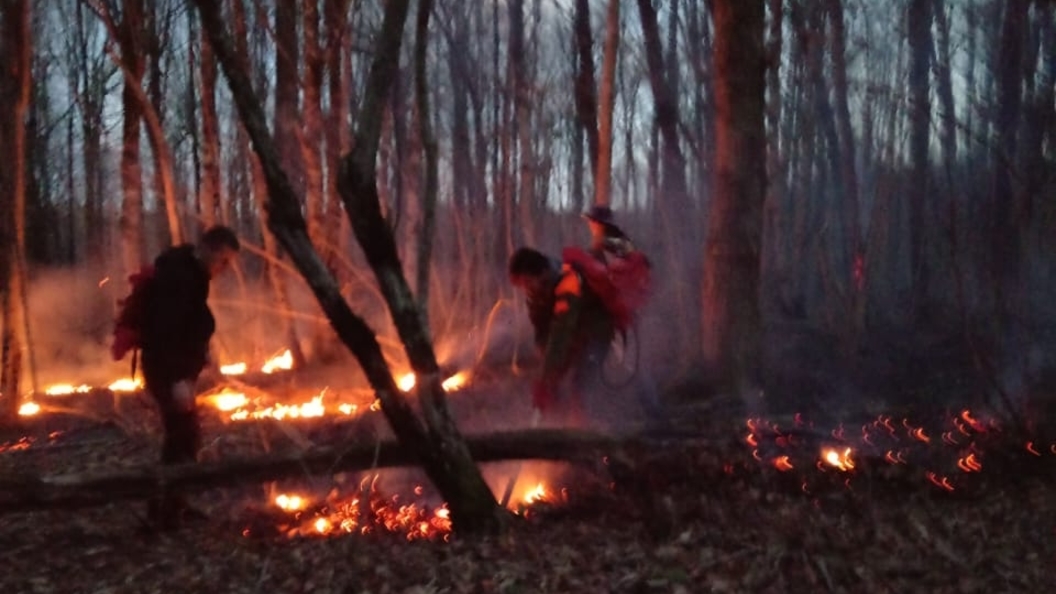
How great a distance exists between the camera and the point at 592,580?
548cm

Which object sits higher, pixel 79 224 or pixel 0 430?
pixel 79 224

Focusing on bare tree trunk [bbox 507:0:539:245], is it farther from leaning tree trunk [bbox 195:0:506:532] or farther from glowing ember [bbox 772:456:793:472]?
leaning tree trunk [bbox 195:0:506:532]

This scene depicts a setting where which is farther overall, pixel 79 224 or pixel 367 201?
pixel 79 224

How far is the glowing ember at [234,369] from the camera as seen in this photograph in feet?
43.9

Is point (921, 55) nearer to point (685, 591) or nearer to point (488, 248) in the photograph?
point (488, 248)

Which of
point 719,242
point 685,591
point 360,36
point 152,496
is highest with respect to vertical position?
point 360,36

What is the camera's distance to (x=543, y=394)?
778 centimetres

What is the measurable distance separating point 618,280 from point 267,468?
9.07 feet

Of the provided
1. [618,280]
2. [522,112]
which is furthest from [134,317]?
[522,112]

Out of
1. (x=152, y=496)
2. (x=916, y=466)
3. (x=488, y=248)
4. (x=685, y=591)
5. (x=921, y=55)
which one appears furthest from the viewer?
(x=921, y=55)

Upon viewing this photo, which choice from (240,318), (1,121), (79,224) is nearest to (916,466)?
(1,121)

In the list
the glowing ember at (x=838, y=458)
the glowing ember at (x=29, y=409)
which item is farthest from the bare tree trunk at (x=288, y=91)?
the glowing ember at (x=838, y=458)

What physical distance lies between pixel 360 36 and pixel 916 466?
8667 millimetres

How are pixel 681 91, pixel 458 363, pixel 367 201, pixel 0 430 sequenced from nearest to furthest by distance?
pixel 367 201
pixel 0 430
pixel 458 363
pixel 681 91
